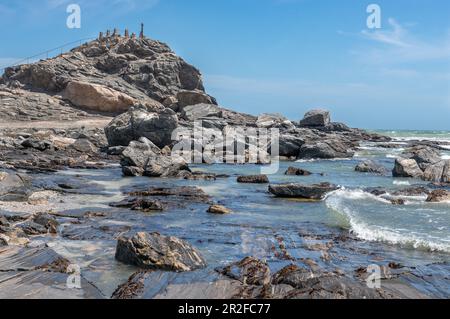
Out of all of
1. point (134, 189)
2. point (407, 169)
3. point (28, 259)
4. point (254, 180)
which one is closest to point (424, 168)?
point (407, 169)

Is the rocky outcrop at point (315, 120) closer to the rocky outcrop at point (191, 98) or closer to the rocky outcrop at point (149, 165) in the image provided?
the rocky outcrop at point (191, 98)

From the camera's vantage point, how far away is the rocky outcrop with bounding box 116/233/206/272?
28.2 feet

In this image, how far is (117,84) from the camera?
6372 cm

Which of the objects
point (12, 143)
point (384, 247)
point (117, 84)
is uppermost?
point (117, 84)

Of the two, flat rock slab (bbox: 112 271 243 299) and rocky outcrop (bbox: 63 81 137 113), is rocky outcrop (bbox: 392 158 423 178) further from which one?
rocky outcrop (bbox: 63 81 137 113)

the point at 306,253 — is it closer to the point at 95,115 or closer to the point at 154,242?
the point at 154,242

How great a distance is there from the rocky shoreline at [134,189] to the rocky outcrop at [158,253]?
0.8 inches

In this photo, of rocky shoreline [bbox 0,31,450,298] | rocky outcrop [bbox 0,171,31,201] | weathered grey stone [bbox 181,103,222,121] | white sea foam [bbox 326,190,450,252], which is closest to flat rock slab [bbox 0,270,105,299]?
rocky shoreline [bbox 0,31,450,298]

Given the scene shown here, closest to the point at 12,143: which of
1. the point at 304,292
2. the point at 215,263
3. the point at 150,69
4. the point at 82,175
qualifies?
the point at 82,175

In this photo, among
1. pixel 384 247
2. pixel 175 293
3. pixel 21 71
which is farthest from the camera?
pixel 21 71

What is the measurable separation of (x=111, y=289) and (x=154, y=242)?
1.64 meters

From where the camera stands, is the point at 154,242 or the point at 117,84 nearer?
the point at 154,242

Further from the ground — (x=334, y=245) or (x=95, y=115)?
(x=95, y=115)

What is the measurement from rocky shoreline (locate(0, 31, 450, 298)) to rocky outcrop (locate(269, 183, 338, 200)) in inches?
1.5
